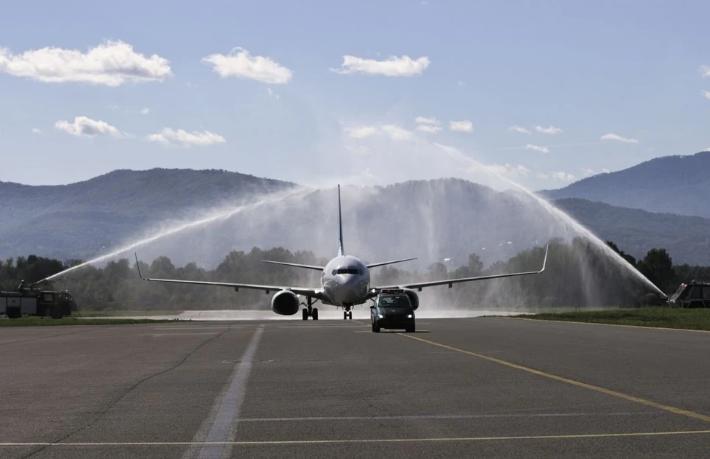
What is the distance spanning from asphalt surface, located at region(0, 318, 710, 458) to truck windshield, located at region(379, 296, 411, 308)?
15328 mm

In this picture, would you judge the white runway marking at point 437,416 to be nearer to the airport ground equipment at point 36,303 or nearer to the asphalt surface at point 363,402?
the asphalt surface at point 363,402

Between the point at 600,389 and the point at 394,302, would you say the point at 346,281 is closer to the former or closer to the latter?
the point at 394,302

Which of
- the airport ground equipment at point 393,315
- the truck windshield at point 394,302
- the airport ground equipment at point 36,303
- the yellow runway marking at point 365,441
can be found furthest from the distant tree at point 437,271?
the yellow runway marking at point 365,441

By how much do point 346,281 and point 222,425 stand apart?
5880 centimetres

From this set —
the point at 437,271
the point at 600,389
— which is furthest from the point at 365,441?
the point at 437,271

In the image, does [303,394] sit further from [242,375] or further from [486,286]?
[486,286]

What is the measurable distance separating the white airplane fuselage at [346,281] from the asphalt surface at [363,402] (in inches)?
1554

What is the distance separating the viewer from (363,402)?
18.3 metres

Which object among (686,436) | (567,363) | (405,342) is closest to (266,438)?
(686,436)

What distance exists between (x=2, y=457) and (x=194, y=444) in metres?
2.12

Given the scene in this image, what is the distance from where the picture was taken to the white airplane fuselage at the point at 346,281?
74.4 meters

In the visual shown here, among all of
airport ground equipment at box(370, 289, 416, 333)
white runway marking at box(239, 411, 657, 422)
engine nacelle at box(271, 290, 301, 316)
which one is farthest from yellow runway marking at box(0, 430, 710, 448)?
engine nacelle at box(271, 290, 301, 316)

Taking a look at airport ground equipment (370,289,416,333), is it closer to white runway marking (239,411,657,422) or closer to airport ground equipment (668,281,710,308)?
white runway marking (239,411,657,422)

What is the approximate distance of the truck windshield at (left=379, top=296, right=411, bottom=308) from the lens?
50.2 metres
